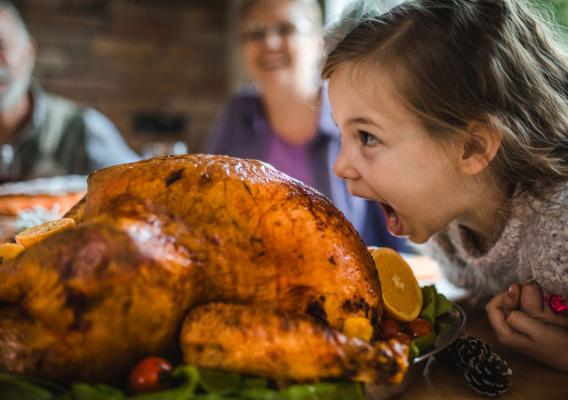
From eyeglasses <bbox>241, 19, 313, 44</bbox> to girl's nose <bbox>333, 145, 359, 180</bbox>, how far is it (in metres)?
1.62

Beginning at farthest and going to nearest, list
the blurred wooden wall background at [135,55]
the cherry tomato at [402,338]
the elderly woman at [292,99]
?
1. the blurred wooden wall background at [135,55]
2. the elderly woman at [292,99]
3. the cherry tomato at [402,338]

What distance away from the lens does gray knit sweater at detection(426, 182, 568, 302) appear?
942 millimetres

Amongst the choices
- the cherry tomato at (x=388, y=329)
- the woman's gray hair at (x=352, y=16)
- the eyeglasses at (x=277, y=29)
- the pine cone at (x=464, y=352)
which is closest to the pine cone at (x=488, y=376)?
the pine cone at (x=464, y=352)

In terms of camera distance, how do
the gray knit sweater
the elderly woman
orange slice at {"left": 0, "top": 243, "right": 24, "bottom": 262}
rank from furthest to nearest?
the elderly woman
the gray knit sweater
orange slice at {"left": 0, "top": 243, "right": 24, "bottom": 262}

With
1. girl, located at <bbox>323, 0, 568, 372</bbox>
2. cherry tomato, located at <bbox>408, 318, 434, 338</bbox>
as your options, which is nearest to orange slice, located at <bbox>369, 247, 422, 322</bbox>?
cherry tomato, located at <bbox>408, 318, 434, 338</bbox>

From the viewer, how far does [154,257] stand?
25.2 inches

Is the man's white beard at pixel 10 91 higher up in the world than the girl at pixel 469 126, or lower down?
lower down

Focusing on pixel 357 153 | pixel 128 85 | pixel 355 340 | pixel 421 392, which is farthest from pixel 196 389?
pixel 128 85

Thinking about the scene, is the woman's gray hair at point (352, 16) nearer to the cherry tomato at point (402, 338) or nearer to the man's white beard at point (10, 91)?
the cherry tomato at point (402, 338)

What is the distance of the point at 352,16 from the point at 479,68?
0.95 feet

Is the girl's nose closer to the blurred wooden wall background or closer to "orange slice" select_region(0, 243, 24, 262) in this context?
"orange slice" select_region(0, 243, 24, 262)

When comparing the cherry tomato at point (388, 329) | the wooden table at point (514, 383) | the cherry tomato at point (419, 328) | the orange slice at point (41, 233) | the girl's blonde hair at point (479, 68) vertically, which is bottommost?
the wooden table at point (514, 383)

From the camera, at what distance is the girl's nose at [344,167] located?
40.1 inches

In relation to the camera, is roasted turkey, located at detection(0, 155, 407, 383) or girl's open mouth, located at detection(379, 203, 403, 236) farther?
girl's open mouth, located at detection(379, 203, 403, 236)
